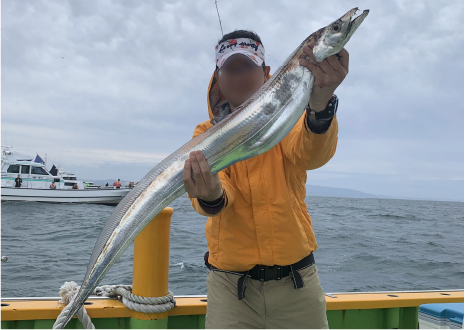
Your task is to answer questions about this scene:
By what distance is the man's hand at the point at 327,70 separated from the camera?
5.65 feet

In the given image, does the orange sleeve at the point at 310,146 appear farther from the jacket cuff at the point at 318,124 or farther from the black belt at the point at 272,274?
the black belt at the point at 272,274

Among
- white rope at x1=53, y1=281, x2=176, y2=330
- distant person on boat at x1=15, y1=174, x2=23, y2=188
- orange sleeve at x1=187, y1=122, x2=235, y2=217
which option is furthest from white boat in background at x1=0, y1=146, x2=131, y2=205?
orange sleeve at x1=187, y1=122, x2=235, y2=217

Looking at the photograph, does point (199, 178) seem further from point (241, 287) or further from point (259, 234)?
point (241, 287)

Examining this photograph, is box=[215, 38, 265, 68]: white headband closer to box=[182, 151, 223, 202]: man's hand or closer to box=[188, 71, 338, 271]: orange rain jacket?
box=[188, 71, 338, 271]: orange rain jacket

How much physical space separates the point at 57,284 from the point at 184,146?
26.2 ft

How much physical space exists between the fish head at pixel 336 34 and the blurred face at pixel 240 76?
0.71 meters

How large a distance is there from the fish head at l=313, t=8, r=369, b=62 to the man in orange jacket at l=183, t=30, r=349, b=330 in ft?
1.62

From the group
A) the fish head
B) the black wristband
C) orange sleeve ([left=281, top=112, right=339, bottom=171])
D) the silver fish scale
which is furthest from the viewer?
the black wristband

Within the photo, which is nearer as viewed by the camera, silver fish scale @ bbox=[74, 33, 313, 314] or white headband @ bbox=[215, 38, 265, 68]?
silver fish scale @ bbox=[74, 33, 313, 314]

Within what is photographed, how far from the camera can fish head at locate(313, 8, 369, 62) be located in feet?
5.39

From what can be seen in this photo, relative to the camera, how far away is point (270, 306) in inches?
86.4

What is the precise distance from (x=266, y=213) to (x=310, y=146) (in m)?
0.53

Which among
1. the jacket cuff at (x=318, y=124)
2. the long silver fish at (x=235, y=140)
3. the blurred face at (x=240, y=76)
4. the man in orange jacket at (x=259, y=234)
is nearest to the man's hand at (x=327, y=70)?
the long silver fish at (x=235, y=140)

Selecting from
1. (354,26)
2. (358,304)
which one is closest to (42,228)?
(358,304)
